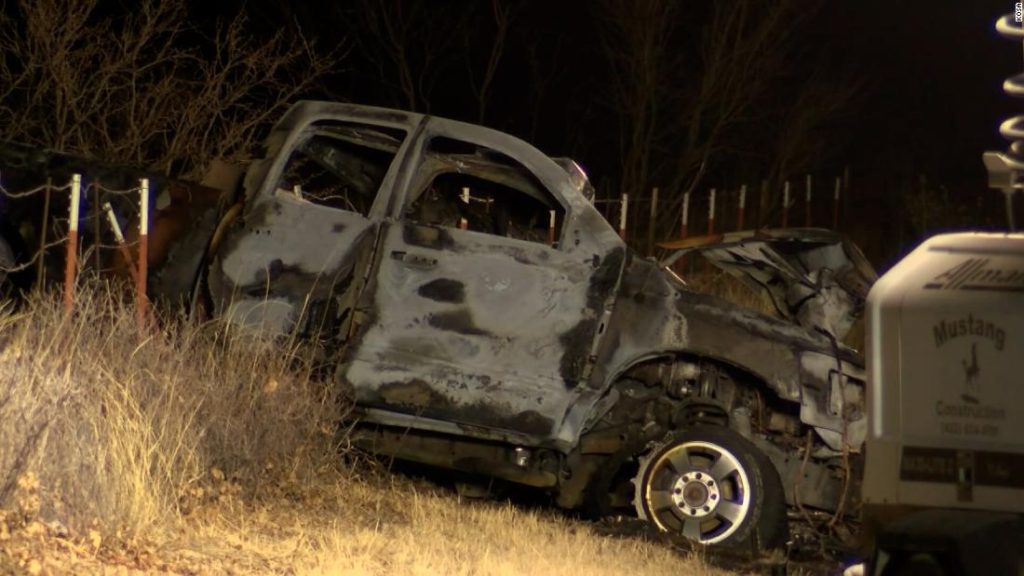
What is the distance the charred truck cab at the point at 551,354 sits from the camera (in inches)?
302

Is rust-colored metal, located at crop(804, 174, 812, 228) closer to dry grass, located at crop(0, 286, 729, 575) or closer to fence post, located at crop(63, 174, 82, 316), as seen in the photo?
dry grass, located at crop(0, 286, 729, 575)

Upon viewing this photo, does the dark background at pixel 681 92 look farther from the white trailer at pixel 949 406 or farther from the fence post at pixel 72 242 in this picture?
the white trailer at pixel 949 406

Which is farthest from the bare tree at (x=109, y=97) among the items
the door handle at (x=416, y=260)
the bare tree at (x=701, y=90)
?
the bare tree at (x=701, y=90)

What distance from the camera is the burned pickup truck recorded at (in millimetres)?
7680

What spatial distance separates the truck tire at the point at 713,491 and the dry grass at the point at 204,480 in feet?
1.16

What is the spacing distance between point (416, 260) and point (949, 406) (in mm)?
3700

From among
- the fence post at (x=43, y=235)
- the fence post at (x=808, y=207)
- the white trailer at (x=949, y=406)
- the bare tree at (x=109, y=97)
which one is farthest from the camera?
the fence post at (x=808, y=207)

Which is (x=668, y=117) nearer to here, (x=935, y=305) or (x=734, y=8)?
(x=734, y=8)

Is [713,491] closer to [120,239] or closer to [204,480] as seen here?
[204,480]

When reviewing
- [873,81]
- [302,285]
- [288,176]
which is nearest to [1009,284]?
[302,285]

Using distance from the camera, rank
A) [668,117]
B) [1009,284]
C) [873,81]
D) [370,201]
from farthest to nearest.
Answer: [873,81] → [668,117] → [370,201] → [1009,284]

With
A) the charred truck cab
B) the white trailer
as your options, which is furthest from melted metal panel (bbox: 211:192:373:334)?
the white trailer

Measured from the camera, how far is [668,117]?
21.4 metres

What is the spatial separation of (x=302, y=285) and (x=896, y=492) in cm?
391
